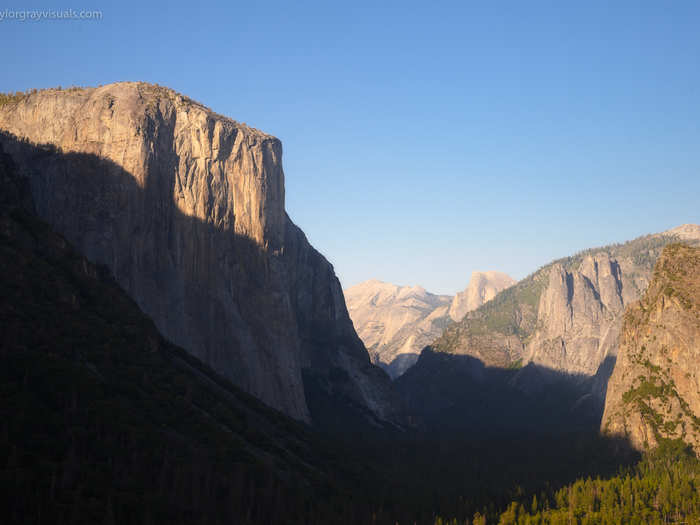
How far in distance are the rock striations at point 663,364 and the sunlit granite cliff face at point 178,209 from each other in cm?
6447

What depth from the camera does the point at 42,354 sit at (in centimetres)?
7344

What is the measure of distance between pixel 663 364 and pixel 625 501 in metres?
46.4

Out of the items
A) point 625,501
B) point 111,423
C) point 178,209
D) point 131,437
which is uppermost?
point 178,209

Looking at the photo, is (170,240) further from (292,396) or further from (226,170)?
(292,396)

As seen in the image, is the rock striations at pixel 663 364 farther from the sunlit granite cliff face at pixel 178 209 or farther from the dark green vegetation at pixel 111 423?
the dark green vegetation at pixel 111 423

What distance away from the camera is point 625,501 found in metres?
107

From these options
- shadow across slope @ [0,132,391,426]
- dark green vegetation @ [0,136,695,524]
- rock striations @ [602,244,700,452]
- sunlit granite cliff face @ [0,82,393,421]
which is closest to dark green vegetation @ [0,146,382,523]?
dark green vegetation @ [0,136,695,524]

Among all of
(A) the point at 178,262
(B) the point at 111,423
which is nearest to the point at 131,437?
(B) the point at 111,423

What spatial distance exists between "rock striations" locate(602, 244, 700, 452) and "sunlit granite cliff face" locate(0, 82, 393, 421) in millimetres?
64469

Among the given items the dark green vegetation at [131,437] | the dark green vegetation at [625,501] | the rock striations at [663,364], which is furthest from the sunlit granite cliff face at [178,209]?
the rock striations at [663,364]

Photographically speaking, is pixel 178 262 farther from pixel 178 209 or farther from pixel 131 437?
pixel 131 437

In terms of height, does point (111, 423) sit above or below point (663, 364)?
below

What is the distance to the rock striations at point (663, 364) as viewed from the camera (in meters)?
136

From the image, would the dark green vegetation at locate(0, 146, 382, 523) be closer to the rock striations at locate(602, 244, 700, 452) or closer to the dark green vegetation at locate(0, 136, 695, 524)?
the dark green vegetation at locate(0, 136, 695, 524)
